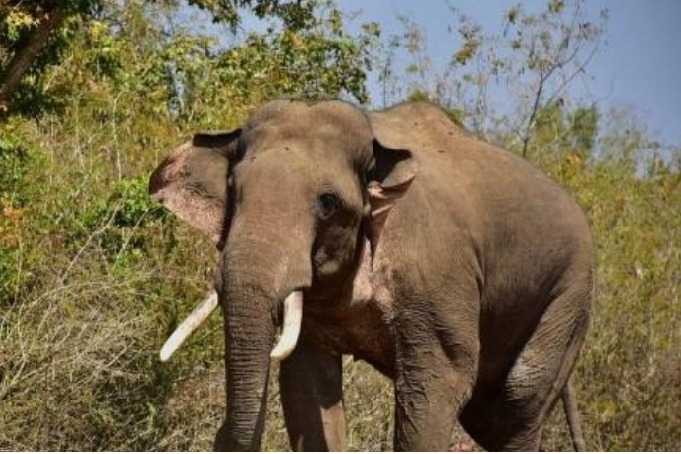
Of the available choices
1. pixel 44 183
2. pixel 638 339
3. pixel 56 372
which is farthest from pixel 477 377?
pixel 638 339

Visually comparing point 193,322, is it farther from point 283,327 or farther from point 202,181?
point 202,181

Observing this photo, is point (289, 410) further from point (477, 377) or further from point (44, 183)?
point (44, 183)

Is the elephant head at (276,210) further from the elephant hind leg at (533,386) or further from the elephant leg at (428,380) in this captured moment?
the elephant hind leg at (533,386)

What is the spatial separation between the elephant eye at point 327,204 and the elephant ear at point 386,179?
357 mm

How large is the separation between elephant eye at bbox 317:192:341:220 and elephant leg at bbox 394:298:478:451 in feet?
2.57

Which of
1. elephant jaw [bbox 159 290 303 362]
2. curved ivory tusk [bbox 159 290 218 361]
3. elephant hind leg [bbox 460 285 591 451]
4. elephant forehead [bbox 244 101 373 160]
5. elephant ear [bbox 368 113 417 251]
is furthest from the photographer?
elephant hind leg [bbox 460 285 591 451]

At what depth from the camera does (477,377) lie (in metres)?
9.62

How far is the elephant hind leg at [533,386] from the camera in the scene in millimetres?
Result: 9906

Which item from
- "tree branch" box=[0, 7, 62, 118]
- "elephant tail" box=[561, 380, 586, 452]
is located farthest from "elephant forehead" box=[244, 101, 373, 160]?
"tree branch" box=[0, 7, 62, 118]

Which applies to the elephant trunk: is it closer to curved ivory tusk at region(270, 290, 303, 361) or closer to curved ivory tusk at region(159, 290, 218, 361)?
curved ivory tusk at region(270, 290, 303, 361)

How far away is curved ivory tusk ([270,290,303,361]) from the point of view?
307 inches

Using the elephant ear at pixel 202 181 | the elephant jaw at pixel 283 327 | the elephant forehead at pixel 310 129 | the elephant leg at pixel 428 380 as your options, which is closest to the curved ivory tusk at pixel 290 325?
the elephant jaw at pixel 283 327

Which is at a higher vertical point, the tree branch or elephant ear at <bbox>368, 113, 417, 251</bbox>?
elephant ear at <bbox>368, 113, 417, 251</bbox>

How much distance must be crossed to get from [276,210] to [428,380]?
1350 millimetres
